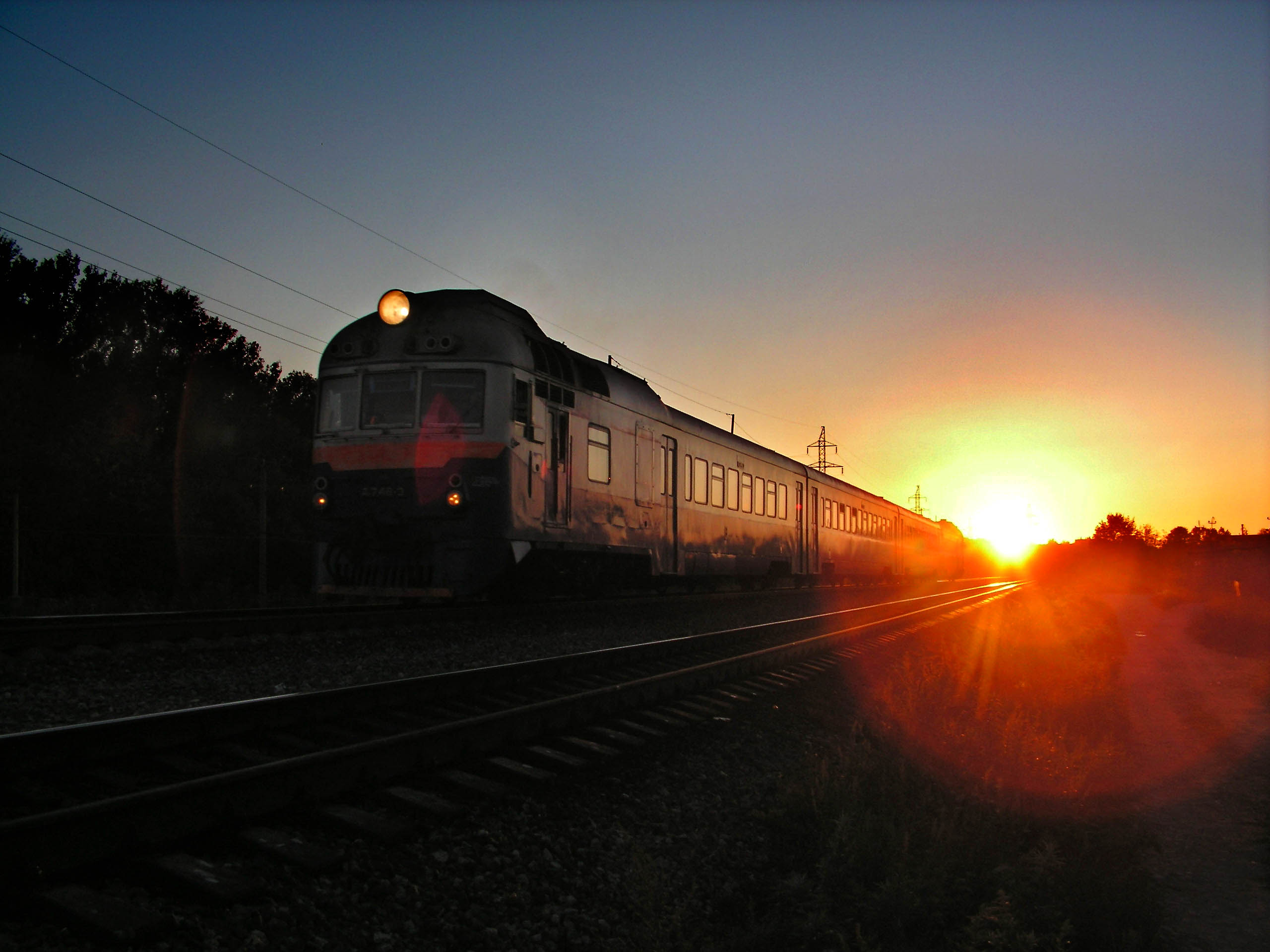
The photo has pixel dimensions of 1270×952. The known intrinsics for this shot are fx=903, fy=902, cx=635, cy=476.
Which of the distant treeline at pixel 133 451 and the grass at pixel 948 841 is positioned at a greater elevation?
the distant treeline at pixel 133 451

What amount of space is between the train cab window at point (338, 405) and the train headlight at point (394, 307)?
2.67 feet

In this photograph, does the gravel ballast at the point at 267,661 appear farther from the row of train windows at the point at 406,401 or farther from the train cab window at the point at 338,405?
the train cab window at the point at 338,405

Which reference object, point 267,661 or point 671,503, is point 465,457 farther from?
point 671,503

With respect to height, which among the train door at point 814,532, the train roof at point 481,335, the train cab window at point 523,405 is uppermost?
the train roof at point 481,335

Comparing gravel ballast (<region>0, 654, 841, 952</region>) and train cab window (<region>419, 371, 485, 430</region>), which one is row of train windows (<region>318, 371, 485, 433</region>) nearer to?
train cab window (<region>419, 371, 485, 430</region>)

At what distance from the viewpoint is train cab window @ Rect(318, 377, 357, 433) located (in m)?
10.6

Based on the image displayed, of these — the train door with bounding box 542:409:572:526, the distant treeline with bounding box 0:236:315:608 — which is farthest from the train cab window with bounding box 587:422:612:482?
the distant treeline with bounding box 0:236:315:608

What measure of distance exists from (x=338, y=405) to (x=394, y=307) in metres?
1.35

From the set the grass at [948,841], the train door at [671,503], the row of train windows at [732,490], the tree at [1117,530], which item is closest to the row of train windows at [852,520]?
the row of train windows at [732,490]

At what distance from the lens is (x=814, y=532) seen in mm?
23781

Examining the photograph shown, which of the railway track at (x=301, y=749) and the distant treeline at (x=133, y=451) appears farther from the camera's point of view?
the distant treeline at (x=133, y=451)

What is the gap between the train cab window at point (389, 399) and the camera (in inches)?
408

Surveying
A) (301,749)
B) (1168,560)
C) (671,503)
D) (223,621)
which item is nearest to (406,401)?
(223,621)

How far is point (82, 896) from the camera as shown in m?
2.65
